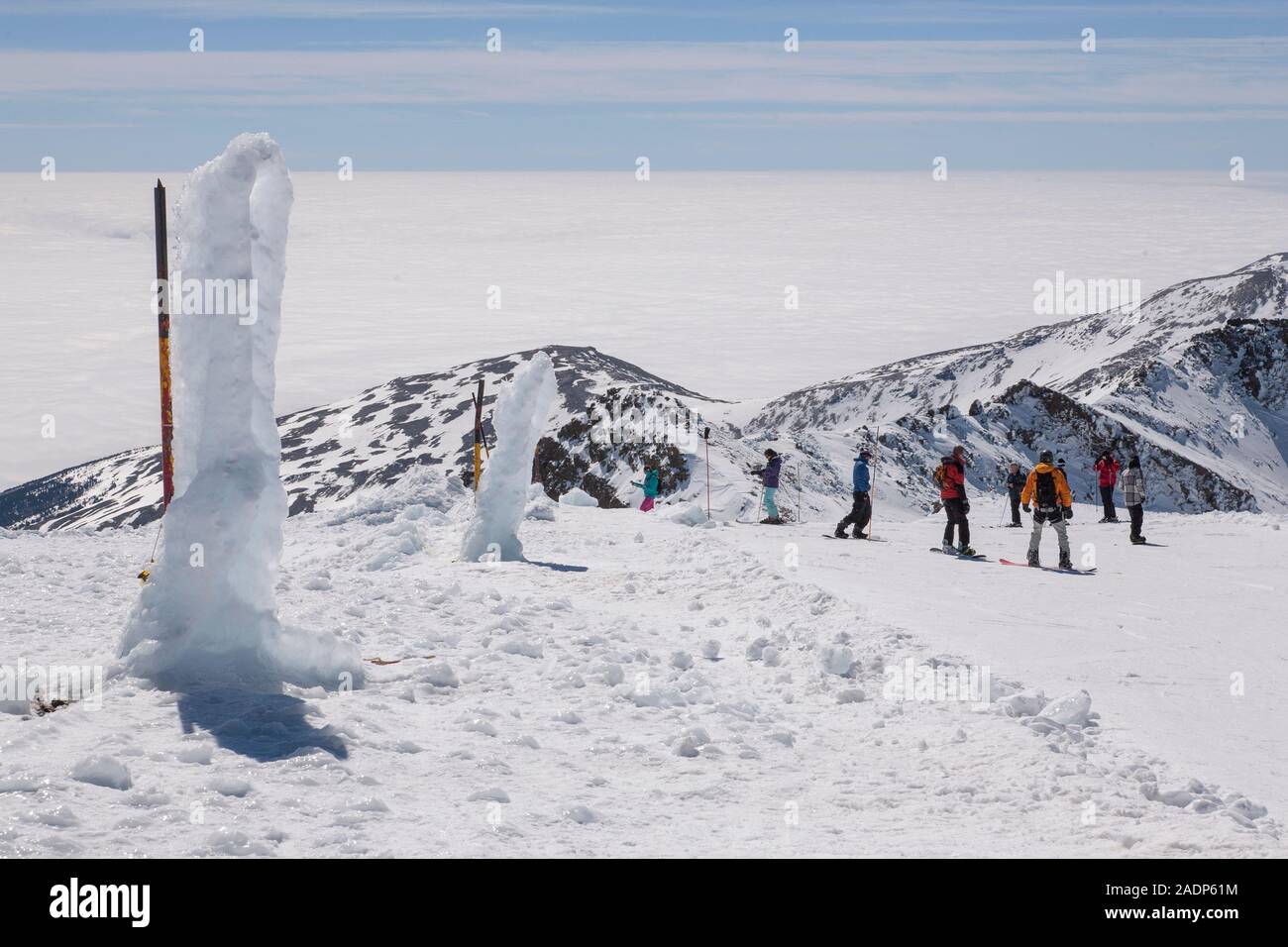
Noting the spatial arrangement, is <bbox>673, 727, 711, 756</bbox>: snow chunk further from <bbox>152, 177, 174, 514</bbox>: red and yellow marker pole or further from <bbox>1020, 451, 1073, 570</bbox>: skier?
<bbox>1020, 451, 1073, 570</bbox>: skier

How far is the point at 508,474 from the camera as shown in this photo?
68.4 feet

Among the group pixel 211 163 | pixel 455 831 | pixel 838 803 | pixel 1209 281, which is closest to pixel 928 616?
pixel 838 803

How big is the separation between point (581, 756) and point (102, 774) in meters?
3.85

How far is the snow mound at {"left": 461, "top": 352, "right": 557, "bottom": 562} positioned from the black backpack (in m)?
8.83

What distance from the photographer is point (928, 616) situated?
14352mm

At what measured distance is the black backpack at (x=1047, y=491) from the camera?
62.5ft

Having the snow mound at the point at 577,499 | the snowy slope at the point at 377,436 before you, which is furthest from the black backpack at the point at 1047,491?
the snowy slope at the point at 377,436

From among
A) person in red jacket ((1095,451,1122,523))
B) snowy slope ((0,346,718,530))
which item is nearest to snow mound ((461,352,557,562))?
person in red jacket ((1095,451,1122,523))

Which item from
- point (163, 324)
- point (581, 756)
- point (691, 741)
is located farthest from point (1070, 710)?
point (163, 324)

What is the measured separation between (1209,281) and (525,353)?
104 m

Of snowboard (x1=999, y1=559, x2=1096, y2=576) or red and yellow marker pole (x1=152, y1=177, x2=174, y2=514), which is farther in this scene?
snowboard (x1=999, y1=559, x2=1096, y2=576)

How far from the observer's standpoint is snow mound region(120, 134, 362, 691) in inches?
406

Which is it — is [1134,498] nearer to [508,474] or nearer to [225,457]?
[508,474]
